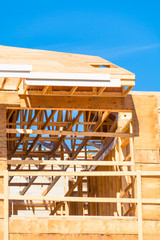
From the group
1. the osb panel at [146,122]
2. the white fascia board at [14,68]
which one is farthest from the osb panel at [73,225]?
the white fascia board at [14,68]

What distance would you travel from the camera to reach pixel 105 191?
70.5 feet

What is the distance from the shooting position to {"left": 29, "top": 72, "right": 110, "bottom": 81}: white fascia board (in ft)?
39.6

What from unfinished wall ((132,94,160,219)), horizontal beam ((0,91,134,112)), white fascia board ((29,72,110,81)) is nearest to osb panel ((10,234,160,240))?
unfinished wall ((132,94,160,219))

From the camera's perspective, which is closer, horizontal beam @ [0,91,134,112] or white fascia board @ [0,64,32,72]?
white fascia board @ [0,64,32,72]

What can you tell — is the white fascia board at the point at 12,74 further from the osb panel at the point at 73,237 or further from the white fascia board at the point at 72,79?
the osb panel at the point at 73,237

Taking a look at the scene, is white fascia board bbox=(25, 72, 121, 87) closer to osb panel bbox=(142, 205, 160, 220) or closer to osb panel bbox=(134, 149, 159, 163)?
osb panel bbox=(134, 149, 159, 163)

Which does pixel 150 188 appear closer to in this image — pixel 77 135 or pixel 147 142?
pixel 147 142

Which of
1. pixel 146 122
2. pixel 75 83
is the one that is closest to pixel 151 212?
pixel 146 122

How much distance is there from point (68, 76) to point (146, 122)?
10.1ft

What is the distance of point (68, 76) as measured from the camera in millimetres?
12250

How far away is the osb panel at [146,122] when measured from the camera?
1399 centimetres

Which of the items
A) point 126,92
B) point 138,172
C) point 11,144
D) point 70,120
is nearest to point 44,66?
point 126,92

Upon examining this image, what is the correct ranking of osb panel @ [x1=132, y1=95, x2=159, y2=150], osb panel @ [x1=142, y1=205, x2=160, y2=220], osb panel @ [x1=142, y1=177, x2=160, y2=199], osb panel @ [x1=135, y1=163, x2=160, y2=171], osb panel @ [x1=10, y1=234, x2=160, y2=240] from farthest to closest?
osb panel @ [x1=132, y1=95, x2=159, y2=150], osb panel @ [x1=135, y1=163, x2=160, y2=171], osb panel @ [x1=142, y1=177, x2=160, y2=199], osb panel @ [x1=142, y1=205, x2=160, y2=220], osb panel @ [x1=10, y1=234, x2=160, y2=240]

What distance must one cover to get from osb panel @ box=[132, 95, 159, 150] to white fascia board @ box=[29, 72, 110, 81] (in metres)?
2.17
